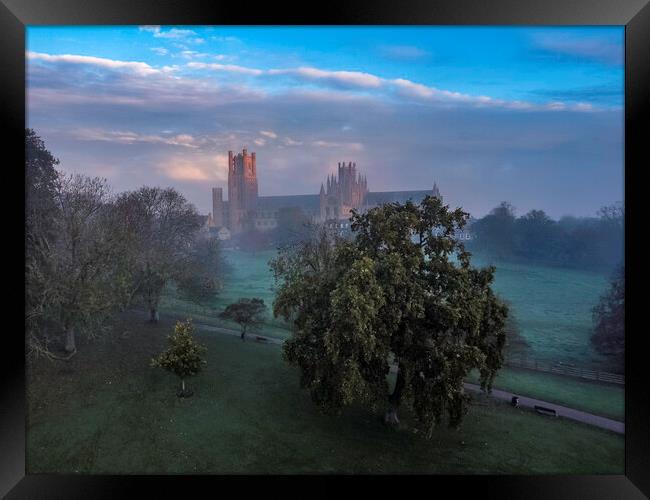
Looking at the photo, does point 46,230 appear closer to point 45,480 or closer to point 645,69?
point 45,480

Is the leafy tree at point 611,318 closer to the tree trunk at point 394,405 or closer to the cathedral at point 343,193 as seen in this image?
the tree trunk at point 394,405

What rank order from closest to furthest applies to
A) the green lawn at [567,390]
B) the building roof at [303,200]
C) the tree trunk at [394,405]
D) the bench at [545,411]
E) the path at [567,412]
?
the tree trunk at [394,405], the path at [567,412], the bench at [545,411], the green lawn at [567,390], the building roof at [303,200]

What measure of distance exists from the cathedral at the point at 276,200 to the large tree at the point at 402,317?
6.36ft

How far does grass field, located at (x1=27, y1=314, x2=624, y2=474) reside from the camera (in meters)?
7.42

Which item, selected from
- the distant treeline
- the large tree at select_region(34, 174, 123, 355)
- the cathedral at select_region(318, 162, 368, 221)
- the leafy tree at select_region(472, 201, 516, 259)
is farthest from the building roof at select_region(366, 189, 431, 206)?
the large tree at select_region(34, 174, 123, 355)

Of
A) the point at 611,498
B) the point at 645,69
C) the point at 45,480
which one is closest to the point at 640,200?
the point at 645,69

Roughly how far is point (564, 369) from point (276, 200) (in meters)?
11.7

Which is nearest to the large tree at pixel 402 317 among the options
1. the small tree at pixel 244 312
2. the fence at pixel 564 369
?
the small tree at pixel 244 312

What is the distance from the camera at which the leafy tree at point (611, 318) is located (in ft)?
34.3

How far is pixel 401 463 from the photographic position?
24.3 feet

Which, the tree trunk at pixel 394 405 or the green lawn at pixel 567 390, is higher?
the tree trunk at pixel 394 405

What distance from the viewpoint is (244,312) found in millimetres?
12188

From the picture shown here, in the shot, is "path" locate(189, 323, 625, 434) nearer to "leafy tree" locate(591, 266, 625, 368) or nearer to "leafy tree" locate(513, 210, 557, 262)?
"leafy tree" locate(591, 266, 625, 368)

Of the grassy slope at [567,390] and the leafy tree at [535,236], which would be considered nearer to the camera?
the grassy slope at [567,390]
